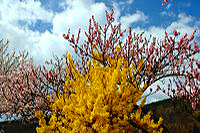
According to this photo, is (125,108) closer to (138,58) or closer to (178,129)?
(138,58)

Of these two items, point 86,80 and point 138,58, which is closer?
point 86,80

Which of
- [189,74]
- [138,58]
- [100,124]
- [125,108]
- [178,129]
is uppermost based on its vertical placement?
[138,58]

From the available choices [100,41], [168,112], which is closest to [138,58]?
[100,41]

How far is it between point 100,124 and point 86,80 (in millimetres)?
1062

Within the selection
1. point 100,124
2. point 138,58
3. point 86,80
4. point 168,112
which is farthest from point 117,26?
point 168,112

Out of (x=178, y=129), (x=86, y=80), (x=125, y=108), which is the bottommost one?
(x=178, y=129)

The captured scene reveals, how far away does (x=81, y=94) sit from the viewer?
12.9 feet

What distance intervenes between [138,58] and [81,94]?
2.32 meters

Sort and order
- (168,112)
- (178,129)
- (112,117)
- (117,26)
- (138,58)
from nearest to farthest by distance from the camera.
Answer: (112,117) → (138,58) → (117,26) → (178,129) → (168,112)

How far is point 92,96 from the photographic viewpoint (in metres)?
3.85

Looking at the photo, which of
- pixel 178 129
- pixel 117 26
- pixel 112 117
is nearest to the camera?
pixel 112 117

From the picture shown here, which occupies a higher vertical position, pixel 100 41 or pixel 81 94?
pixel 100 41

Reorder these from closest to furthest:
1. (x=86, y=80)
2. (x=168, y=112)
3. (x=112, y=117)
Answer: (x=112, y=117), (x=86, y=80), (x=168, y=112)

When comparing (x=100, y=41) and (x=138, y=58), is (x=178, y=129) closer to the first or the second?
(x=138, y=58)
